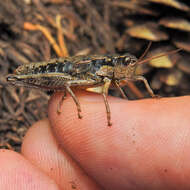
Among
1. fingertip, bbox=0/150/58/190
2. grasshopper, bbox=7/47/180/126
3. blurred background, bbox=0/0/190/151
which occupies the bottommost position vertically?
fingertip, bbox=0/150/58/190

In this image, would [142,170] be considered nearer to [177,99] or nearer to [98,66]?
[177,99]

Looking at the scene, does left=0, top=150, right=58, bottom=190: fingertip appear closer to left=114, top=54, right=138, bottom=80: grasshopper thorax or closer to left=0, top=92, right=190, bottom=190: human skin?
left=0, top=92, right=190, bottom=190: human skin

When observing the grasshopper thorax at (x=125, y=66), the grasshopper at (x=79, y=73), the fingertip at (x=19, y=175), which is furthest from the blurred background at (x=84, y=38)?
the grasshopper thorax at (x=125, y=66)

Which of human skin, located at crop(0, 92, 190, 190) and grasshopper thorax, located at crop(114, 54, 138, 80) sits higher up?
grasshopper thorax, located at crop(114, 54, 138, 80)

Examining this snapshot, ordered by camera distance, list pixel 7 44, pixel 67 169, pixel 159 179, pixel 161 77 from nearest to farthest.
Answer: pixel 159 179
pixel 67 169
pixel 7 44
pixel 161 77

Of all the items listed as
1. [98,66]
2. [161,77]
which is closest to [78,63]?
[98,66]

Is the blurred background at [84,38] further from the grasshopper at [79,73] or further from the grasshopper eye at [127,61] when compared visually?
the grasshopper eye at [127,61]

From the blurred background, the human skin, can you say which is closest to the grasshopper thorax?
the human skin
